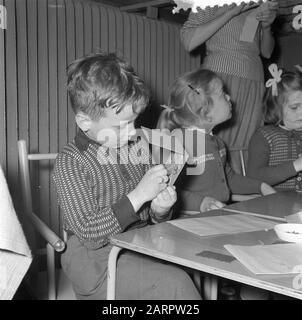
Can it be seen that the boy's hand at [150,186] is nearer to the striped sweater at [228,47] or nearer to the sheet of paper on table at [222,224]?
the sheet of paper on table at [222,224]

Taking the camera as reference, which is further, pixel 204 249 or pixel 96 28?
pixel 96 28

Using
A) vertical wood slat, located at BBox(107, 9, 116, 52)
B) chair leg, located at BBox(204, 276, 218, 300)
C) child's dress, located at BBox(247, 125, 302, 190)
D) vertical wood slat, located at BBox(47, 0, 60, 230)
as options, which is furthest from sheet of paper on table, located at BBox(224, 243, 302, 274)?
vertical wood slat, located at BBox(107, 9, 116, 52)

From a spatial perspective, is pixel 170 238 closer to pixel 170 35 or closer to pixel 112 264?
pixel 112 264

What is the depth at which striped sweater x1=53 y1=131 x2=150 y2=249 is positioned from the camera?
1234mm

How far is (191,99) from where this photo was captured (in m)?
2.00

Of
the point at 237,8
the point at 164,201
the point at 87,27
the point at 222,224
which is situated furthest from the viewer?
the point at 237,8

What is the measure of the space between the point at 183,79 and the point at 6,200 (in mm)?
1470

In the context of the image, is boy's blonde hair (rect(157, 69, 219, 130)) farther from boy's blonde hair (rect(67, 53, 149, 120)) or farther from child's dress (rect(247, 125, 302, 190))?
boy's blonde hair (rect(67, 53, 149, 120))

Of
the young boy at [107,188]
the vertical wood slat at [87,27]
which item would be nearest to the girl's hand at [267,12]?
the vertical wood slat at [87,27]

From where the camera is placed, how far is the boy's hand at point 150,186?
1.20m

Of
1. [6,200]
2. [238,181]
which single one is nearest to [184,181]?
[238,181]

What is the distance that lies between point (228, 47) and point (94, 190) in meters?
1.29

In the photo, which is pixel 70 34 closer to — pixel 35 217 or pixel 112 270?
pixel 35 217

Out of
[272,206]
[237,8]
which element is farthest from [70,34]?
[272,206]
